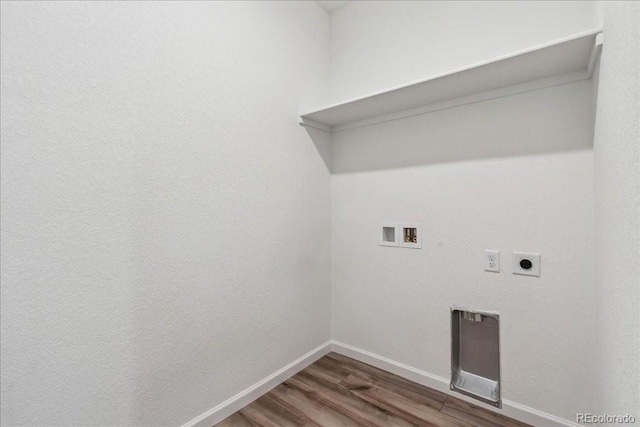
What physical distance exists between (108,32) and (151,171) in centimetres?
57

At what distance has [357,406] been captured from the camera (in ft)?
5.30

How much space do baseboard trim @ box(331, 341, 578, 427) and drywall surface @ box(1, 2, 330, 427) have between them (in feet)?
1.56

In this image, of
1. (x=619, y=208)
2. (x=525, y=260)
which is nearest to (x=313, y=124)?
(x=525, y=260)

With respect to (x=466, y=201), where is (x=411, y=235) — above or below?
below

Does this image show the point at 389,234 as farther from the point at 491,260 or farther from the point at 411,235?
the point at 491,260

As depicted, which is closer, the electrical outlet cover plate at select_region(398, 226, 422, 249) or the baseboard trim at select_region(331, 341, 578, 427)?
the baseboard trim at select_region(331, 341, 578, 427)

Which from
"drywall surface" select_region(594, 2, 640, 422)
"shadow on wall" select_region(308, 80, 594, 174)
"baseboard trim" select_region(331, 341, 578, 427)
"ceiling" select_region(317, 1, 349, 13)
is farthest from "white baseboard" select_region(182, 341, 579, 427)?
"ceiling" select_region(317, 1, 349, 13)

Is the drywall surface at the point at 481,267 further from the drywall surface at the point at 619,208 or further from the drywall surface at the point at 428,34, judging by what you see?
the drywall surface at the point at 428,34

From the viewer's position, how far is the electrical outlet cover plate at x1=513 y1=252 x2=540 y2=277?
1.45m

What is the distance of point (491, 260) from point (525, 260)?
154mm

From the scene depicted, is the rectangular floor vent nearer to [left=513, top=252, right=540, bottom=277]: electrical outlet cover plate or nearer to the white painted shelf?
[left=513, top=252, right=540, bottom=277]: electrical outlet cover plate

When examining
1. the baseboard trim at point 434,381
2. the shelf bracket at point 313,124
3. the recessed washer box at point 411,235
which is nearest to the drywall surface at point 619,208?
the baseboard trim at point 434,381

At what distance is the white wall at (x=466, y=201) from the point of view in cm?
138

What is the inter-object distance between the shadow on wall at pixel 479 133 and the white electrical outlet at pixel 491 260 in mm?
541
